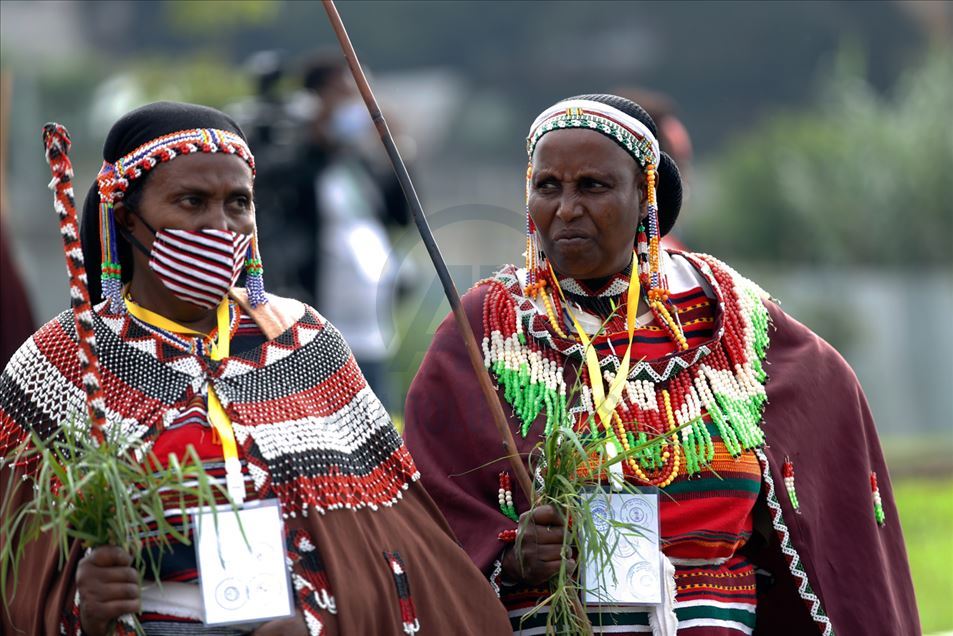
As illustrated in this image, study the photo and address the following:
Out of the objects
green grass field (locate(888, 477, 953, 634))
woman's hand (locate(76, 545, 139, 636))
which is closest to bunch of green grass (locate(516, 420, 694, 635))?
woman's hand (locate(76, 545, 139, 636))

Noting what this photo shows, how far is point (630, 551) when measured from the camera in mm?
4902

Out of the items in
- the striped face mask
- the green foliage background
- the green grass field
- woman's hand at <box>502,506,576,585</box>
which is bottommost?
the green grass field

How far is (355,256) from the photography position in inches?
400

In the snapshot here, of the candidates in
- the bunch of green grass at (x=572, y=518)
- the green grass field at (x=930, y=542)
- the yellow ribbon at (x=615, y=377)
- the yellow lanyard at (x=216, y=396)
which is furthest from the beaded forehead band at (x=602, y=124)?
the green grass field at (x=930, y=542)

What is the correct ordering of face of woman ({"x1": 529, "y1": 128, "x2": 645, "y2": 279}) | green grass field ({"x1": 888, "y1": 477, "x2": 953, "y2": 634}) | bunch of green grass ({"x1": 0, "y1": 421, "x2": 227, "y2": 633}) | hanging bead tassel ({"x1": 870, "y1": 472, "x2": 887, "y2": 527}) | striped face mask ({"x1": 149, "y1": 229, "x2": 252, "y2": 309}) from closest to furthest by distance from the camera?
bunch of green grass ({"x1": 0, "y1": 421, "x2": 227, "y2": 633}) → striped face mask ({"x1": 149, "y1": 229, "x2": 252, "y2": 309}) → face of woman ({"x1": 529, "y1": 128, "x2": 645, "y2": 279}) → hanging bead tassel ({"x1": 870, "y1": 472, "x2": 887, "y2": 527}) → green grass field ({"x1": 888, "y1": 477, "x2": 953, "y2": 634})

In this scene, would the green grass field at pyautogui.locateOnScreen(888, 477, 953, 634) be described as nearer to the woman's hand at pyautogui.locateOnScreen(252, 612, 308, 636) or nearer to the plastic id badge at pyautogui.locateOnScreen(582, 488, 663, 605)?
the plastic id badge at pyautogui.locateOnScreen(582, 488, 663, 605)

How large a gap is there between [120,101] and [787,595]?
20.7m

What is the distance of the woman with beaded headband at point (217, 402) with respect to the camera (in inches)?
173

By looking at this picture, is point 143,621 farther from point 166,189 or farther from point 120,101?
point 120,101

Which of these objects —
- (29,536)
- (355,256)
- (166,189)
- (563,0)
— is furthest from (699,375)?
(563,0)

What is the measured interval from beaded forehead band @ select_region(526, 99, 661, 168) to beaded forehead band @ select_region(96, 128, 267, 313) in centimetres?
99

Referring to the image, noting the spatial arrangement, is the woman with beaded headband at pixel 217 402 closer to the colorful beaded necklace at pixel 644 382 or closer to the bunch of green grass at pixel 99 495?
the bunch of green grass at pixel 99 495

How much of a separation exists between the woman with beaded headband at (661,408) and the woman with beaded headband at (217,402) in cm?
43

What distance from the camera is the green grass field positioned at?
32.0 ft
